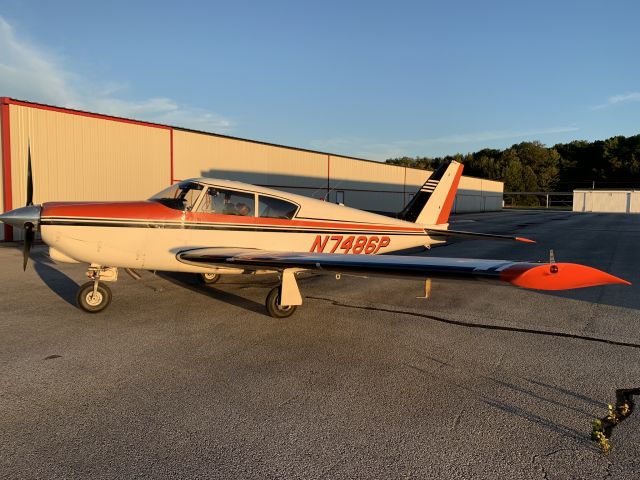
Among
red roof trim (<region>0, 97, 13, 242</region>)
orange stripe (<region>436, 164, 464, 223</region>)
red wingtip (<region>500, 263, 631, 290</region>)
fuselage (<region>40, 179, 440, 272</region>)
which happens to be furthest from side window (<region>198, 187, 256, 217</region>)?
red roof trim (<region>0, 97, 13, 242</region>)

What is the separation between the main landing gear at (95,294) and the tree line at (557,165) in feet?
297

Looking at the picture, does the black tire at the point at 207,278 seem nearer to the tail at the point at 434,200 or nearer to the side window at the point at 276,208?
the side window at the point at 276,208

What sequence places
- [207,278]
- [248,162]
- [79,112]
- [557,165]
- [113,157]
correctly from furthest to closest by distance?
1. [557,165]
2. [248,162]
3. [113,157]
4. [79,112]
5. [207,278]

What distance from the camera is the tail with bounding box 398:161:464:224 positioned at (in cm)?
1055

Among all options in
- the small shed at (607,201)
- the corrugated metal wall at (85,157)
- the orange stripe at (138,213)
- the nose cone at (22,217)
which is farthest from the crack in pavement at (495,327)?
A: the small shed at (607,201)

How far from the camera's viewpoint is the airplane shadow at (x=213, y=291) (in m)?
7.51

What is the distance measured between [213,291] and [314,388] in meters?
4.83

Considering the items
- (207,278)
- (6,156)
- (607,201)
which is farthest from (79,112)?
(607,201)

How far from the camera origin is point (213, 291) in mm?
8594

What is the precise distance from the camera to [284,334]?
5980 millimetres

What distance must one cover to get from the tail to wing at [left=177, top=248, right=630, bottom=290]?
14.9 feet

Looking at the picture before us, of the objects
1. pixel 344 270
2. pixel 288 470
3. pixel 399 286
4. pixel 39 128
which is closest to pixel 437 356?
pixel 344 270

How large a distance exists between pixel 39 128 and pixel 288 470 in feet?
56.6

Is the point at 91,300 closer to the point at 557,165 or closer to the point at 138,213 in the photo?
the point at 138,213
